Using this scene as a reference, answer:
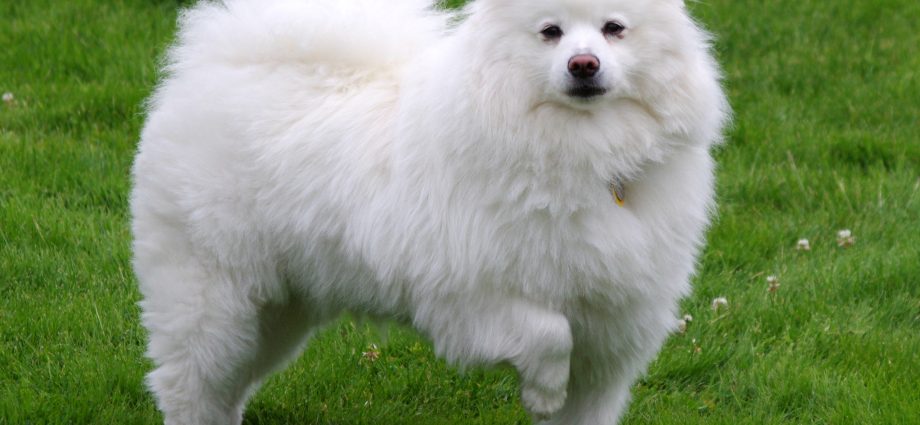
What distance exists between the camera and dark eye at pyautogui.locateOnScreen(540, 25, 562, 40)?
3.87 metres

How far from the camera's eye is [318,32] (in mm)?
4441

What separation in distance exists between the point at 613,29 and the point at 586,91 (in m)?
0.21

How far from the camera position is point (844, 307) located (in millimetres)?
5816

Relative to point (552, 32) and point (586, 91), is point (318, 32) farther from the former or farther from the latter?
point (586, 91)

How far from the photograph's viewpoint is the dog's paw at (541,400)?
4.08m

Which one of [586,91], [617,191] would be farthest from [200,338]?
[586,91]

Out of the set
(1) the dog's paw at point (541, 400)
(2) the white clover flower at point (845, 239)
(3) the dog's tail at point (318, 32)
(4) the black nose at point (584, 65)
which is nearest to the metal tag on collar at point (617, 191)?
(4) the black nose at point (584, 65)

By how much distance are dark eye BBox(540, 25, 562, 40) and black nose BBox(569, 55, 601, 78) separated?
16 centimetres

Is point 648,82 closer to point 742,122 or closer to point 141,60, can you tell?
point 742,122

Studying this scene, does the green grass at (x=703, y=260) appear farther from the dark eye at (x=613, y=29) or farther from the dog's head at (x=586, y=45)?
the dark eye at (x=613, y=29)

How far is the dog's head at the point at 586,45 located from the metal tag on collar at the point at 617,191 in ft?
0.82

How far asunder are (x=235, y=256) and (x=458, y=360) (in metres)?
0.87

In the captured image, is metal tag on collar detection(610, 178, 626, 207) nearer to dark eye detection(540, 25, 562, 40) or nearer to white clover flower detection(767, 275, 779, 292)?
dark eye detection(540, 25, 562, 40)

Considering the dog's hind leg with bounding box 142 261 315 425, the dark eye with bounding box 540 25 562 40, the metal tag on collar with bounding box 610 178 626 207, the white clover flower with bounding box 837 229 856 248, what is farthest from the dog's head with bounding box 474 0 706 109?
the white clover flower with bounding box 837 229 856 248
